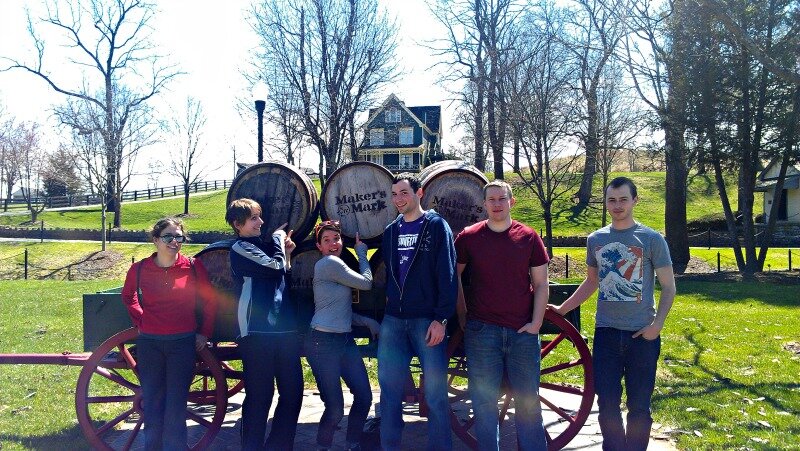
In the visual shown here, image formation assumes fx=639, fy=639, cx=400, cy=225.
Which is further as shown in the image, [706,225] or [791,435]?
[706,225]

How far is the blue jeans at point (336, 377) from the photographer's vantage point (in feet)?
13.5

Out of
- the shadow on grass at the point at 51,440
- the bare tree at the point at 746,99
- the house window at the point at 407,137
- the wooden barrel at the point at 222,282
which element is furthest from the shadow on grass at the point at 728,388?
the house window at the point at 407,137

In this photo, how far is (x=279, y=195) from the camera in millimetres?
5113

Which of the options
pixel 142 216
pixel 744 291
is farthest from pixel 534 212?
pixel 142 216

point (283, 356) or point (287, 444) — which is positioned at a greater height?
point (283, 356)

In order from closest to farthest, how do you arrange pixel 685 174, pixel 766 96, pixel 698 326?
pixel 698 326 < pixel 766 96 < pixel 685 174

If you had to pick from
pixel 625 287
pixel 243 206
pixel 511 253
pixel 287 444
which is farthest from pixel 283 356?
pixel 625 287

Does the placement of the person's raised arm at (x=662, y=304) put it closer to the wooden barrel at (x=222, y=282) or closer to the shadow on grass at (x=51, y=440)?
the wooden barrel at (x=222, y=282)

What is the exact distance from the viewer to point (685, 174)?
657 inches

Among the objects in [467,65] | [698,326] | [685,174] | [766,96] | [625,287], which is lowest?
[698,326]

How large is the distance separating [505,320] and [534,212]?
26.3 meters

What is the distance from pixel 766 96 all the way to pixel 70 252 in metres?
22.7

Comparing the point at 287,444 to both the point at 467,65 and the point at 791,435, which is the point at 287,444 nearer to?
the point at 791,435

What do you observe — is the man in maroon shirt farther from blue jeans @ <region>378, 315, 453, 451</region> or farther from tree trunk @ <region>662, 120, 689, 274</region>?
tree trunk @ <region>662, 120, 689, 274</region>
